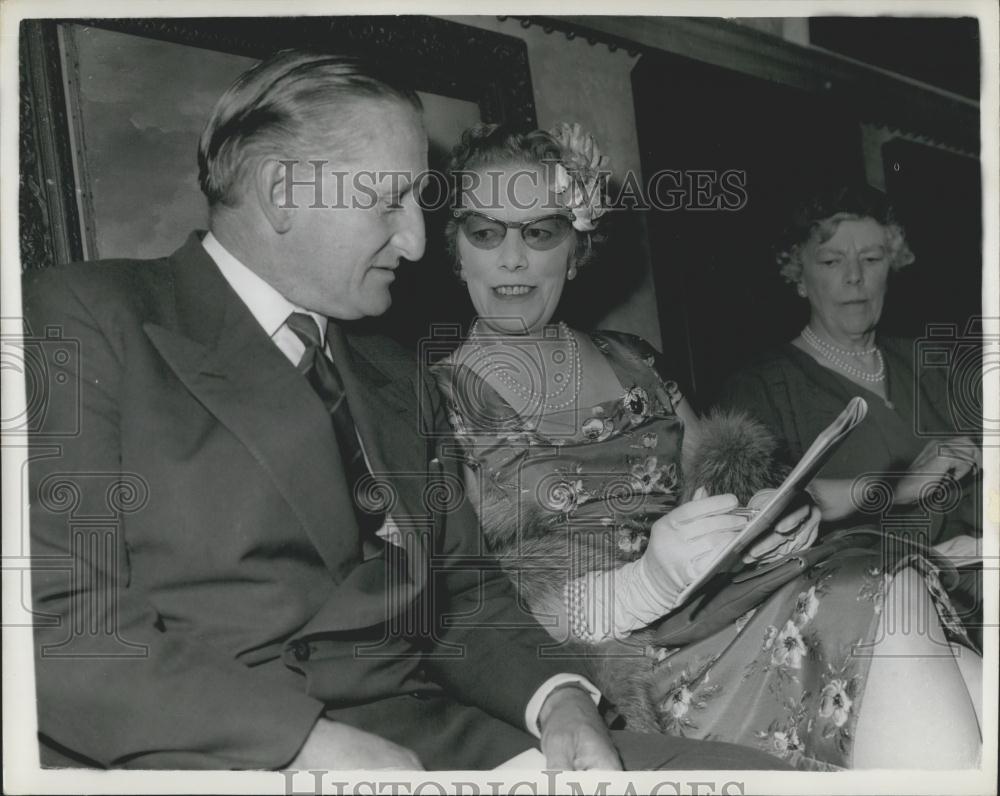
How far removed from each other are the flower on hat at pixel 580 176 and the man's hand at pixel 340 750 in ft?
3.25

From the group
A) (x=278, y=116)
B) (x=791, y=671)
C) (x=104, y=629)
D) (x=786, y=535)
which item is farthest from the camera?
(x=786, y=535)

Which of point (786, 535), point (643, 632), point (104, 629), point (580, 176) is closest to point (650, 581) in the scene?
point (643, 632)

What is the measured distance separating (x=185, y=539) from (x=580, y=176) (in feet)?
3.18

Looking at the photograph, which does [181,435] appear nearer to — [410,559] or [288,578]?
[288,578]

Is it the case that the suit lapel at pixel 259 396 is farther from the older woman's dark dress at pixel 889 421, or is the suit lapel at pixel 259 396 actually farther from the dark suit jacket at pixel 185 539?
the older woman's dark dress at pixel 889 421

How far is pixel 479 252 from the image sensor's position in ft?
6.37

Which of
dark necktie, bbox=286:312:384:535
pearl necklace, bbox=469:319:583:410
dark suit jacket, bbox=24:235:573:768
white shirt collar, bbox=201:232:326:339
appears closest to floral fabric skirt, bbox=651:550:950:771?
dark suit jacket, bbox=24:235:573:768

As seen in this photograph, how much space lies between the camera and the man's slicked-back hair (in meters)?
1.72

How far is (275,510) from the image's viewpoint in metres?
1.62

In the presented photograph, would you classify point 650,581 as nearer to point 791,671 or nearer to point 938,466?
point 791,671

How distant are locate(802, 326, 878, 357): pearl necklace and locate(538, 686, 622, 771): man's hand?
35.8 inches

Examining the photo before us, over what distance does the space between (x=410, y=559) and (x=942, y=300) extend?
3.86ft

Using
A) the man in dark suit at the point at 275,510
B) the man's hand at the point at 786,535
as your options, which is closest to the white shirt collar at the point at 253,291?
the man in dark suit at the point at 275,510

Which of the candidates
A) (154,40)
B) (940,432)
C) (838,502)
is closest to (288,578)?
Result: (154,40)
